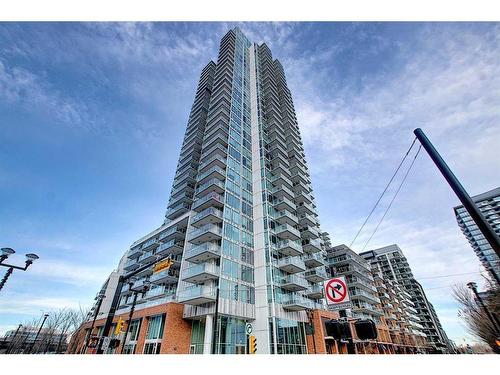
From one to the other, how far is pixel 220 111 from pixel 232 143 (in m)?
7.15

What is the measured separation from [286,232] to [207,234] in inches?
472

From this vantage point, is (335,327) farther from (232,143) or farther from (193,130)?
(193,130)

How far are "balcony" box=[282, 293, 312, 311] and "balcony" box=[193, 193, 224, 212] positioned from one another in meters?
15.1

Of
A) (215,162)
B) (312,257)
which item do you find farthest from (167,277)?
(312,257)

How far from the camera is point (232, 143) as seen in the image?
41594 mm

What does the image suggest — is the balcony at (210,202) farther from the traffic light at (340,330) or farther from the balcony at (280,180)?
the traffic light at (340,330)

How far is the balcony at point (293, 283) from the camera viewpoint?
32.0 metres

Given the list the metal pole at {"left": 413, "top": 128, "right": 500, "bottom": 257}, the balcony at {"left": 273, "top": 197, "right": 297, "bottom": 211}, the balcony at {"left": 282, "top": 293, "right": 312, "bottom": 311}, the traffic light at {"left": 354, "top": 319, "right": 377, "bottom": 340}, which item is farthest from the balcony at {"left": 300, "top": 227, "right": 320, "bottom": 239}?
the metal pole at {"left": 413, "top": 128, "right": 500, "bottom": 257}

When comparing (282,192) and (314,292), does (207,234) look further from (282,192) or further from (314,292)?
(314,292)

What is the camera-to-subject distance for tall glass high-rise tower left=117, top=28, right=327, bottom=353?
28.0 m

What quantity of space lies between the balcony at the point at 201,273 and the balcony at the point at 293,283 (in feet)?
31.0

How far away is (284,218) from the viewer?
38.0m
